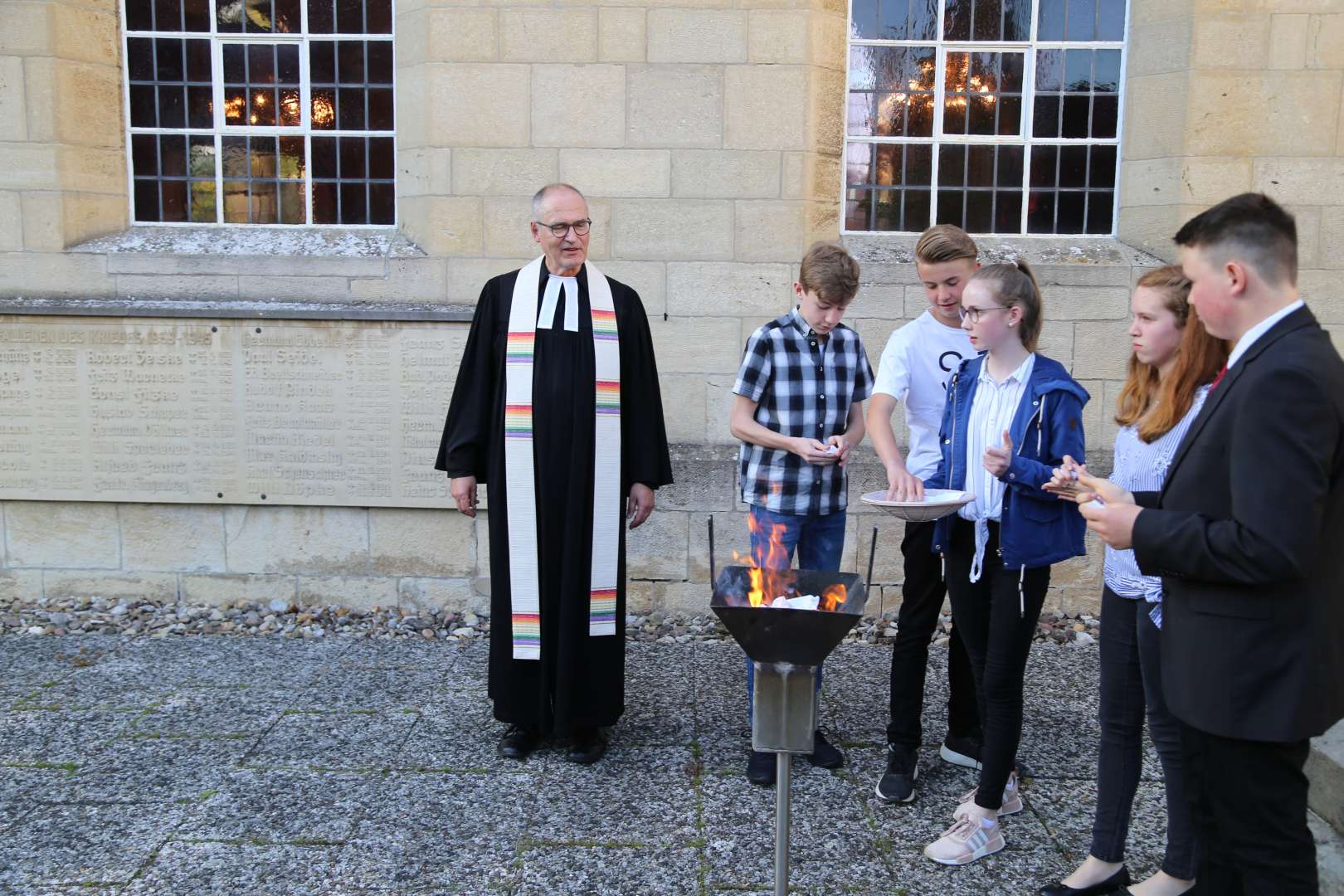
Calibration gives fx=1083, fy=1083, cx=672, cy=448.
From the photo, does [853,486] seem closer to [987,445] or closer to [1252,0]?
[987,445]

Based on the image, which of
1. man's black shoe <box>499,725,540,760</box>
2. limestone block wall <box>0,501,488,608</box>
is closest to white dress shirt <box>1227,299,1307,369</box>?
man's black shoe <box>499,725,540,760</box>

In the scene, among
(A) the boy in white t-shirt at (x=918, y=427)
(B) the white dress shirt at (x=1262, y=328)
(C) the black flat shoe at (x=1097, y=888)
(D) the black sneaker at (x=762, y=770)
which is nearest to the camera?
(B) the white dress shirt at (x=1262, y=328)

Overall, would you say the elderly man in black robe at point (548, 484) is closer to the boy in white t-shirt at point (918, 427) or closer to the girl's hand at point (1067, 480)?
the boy in white t-shirt at point (918, 427)

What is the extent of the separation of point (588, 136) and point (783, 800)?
4032 millimetres

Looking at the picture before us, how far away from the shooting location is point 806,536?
4.07 metres

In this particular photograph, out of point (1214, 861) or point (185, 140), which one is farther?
point (185, 140)

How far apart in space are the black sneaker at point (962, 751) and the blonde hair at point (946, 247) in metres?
1.75

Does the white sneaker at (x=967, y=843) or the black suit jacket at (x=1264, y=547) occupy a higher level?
the black suit jacket at (x=1264, y=547)

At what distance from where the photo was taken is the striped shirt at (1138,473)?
9.21 feet

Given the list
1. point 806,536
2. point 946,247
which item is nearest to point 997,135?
point 946,247

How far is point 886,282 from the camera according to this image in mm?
5879

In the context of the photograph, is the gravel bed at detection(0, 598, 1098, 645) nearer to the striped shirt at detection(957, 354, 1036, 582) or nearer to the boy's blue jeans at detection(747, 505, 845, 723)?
the boy's blue jeans at detection(747, 505, 845, 723)

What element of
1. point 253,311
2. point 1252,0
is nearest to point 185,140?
point 253,311

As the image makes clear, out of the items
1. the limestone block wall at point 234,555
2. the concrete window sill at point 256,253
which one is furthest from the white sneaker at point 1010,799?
the concrete window sill at point 256,253
